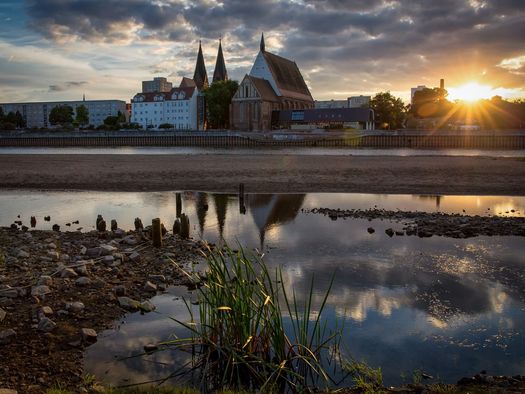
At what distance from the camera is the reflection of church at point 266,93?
11931 cm

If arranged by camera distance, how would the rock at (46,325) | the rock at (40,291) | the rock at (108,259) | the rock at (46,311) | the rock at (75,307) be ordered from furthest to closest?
1. the rock at (108,259)
2. the rock at (40,291)
3. the rock at (75,307)
4. the rock at (46,311)
5. the rock at (46,325)

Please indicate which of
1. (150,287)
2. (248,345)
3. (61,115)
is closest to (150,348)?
(248,345)

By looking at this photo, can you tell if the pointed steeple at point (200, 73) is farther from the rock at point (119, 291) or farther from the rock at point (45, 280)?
the rock at point (119, 291)

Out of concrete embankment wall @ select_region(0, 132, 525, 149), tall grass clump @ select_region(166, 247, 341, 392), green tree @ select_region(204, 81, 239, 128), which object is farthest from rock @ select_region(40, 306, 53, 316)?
green tree @ select_region(204, 81, 239, 128)

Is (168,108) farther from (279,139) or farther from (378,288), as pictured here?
(378,288)

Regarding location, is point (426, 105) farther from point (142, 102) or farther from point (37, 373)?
point (37, 373)

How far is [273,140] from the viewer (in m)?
93.5

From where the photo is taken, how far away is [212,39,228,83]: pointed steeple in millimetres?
157512

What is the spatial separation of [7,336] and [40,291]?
1.54m

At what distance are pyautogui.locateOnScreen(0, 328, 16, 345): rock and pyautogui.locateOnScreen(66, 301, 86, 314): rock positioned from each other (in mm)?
997

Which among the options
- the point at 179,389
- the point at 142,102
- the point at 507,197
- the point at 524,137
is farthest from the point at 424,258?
the point at 142,102

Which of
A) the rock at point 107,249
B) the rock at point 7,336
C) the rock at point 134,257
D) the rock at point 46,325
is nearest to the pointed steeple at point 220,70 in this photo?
the rock at point 107,249

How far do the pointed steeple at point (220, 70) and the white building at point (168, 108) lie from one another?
10.7 meters

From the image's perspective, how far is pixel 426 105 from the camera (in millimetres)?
125375
